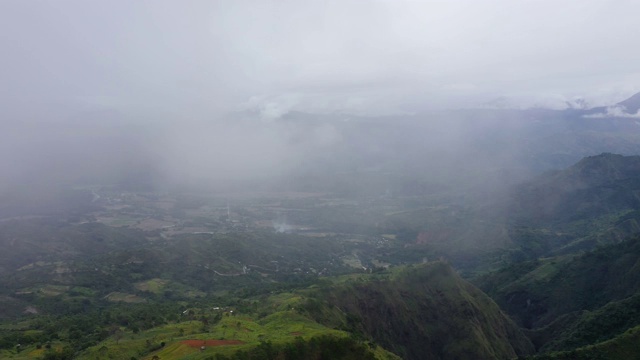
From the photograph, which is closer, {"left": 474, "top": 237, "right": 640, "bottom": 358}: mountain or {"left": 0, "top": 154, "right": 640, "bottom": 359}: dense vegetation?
{"left": 0, "top": 154, "right": 640, "bottom": 359}: dense vegetation

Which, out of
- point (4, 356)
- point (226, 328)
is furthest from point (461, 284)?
point (4, 356)

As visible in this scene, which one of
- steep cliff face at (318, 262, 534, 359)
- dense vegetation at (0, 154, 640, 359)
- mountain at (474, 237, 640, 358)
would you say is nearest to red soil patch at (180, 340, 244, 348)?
dense vegetation at (0, 154, 640, 359)

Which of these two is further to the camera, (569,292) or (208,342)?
(569,292)

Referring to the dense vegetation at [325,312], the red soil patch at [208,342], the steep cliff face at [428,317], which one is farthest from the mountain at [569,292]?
the red soil patch at [208,342]

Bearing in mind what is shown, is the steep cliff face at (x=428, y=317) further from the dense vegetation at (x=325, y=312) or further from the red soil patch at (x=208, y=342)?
the red soil patch at (x=208, y=342)

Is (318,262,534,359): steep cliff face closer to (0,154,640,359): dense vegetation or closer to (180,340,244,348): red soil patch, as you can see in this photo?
(0,154,640,359): dense vegetation

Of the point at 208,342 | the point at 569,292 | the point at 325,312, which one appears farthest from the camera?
the point at 569,292

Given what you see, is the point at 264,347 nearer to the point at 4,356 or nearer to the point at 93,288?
the point at 4,356

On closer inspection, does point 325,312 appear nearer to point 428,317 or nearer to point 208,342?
point 208,342

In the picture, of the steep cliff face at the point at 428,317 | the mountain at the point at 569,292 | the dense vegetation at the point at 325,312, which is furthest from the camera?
the mountain at the point at 569,292

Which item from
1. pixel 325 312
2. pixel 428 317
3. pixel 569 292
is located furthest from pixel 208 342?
pixel 569 292

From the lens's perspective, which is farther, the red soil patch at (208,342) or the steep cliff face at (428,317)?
the steep cliff face at (428,317)
